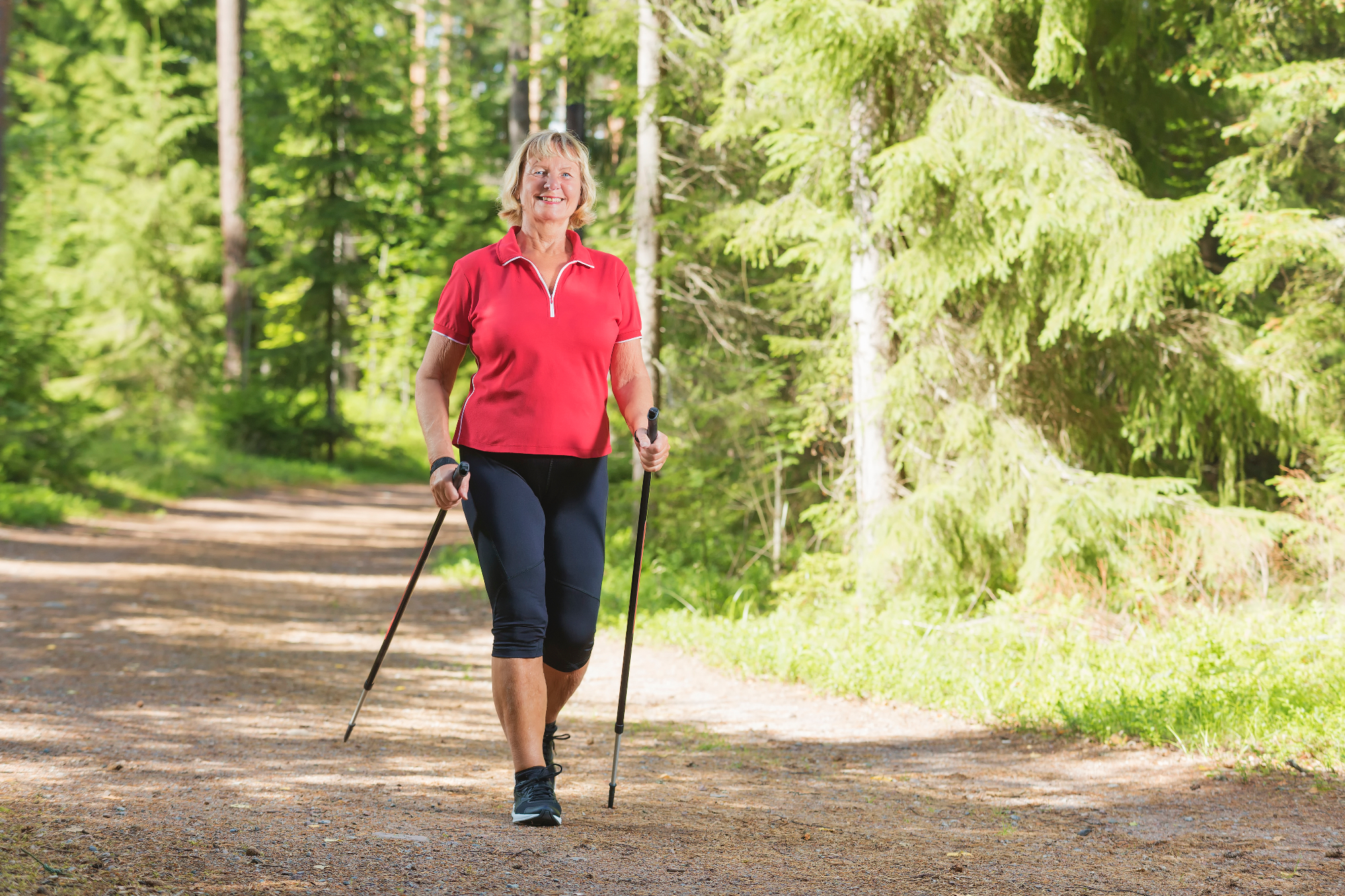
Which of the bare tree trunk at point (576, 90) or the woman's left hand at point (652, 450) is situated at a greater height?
the bare tree trunk at point (576, 90)

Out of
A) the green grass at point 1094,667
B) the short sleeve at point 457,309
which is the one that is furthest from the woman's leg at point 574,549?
the green grass at point 1094,667

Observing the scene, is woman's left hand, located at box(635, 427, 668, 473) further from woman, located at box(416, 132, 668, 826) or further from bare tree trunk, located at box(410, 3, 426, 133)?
bare tree trunk, located at box(410, 3, 426, 133)

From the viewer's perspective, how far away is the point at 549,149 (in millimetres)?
4086

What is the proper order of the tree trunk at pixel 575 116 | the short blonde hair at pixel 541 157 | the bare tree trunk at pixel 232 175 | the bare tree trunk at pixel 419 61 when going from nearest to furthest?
the short blonde hair at pixel 541 157 → the tree trunk at pixel 575 116 → the bare tree trunk at pixel 232 175 → the bare tree trunk at pixel 419 61

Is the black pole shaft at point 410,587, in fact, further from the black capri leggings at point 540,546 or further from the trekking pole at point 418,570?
the black capri leggings at point 540,546

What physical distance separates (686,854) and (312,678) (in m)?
3.96

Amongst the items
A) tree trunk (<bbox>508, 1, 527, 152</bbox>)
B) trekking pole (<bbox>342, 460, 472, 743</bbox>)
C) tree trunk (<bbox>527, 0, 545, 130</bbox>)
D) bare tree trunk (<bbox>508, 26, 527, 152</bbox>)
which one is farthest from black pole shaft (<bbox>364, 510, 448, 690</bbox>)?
bare tree trunk (<bbox>508, 26, 527, 152</bbox>)

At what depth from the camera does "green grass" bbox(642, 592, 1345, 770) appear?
209 inches

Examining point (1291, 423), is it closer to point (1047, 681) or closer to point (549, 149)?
point (1047, 681)

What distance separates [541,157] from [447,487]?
1232 millimetres

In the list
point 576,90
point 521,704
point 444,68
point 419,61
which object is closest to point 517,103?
point 419,61

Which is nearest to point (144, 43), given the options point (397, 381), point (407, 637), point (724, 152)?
point (397, 381)

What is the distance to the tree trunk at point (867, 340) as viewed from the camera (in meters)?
8.22

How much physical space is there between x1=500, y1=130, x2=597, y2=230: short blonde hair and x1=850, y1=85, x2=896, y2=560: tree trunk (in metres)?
4.23
